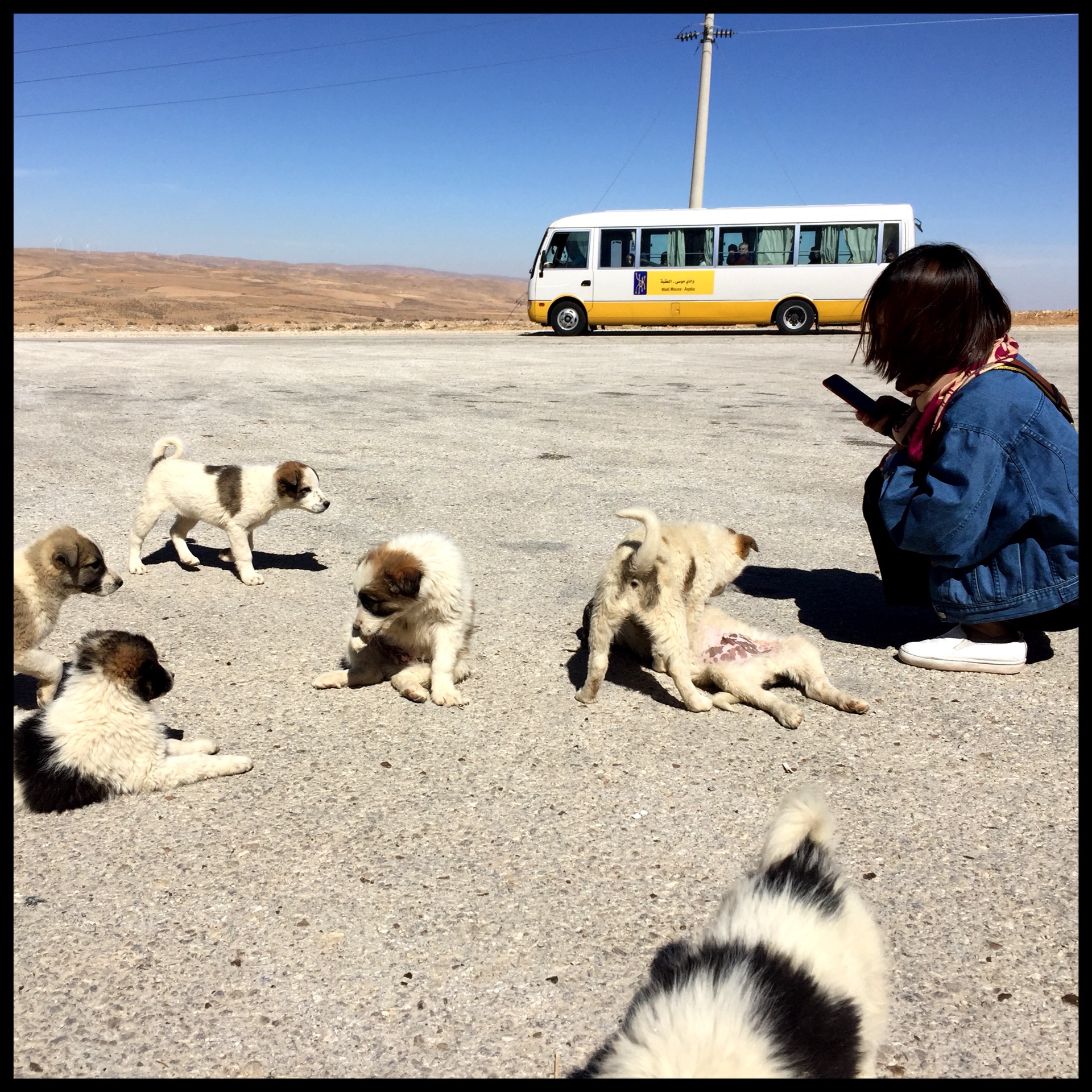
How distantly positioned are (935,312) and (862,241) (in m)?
22.0

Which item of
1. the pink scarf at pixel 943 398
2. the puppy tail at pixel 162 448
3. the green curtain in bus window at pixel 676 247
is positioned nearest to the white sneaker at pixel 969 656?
the pink scarf at pixel 943 398

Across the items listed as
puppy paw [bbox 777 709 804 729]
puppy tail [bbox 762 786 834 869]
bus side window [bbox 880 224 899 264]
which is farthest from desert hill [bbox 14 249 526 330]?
puppy tail [bbox 762 786 834 869]

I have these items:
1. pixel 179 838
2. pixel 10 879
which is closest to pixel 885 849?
pixel 179 838

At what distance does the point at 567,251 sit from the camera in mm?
25453

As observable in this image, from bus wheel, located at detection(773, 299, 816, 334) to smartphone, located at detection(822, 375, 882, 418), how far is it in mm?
21553

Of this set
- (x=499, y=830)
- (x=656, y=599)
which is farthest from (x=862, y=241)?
(x=499, y=830)

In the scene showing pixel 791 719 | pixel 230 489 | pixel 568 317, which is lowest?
pixel 791 719

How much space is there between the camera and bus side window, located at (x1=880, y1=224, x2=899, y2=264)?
23734 mm

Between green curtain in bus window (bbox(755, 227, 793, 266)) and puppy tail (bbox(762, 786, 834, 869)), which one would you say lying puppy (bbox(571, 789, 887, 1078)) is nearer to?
puppy tail (bbox(762, 786, 834, 869))

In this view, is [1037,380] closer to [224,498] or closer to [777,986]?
[777,986]

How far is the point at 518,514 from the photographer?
6883mm

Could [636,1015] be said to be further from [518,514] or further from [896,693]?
[518,514]

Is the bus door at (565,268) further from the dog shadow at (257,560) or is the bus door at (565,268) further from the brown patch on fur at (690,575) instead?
the brown patch on fur at (690,575)

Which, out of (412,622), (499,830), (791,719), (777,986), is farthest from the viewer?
(412,622)
